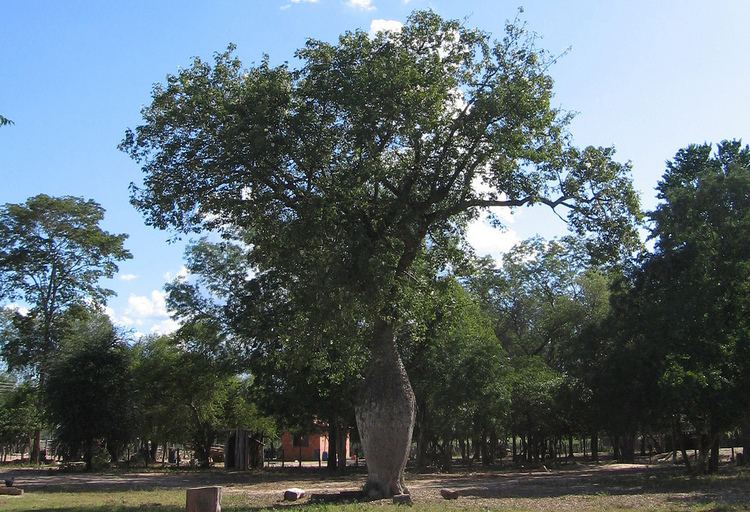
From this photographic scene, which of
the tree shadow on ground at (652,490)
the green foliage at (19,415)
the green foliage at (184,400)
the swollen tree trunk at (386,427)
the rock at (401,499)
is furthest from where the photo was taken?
the green foliage at (19,415)

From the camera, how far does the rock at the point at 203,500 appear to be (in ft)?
42.1

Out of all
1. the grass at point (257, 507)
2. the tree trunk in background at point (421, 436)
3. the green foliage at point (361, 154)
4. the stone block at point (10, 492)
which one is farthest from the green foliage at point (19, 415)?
the green foliage at point (361, 154)

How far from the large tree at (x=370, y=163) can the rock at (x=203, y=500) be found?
5.12 metres

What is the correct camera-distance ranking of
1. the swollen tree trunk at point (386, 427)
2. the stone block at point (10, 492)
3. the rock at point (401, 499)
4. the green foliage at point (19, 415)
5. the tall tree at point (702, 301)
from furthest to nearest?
the green foliage at point (19, 415) < the tall tree at point (702, 301) < the stone block at point (10, 492) < the swollen tree trunk at point (386, 427) < the rock at point (401, 499)

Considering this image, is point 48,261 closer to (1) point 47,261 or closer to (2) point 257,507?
(1) point 47,261

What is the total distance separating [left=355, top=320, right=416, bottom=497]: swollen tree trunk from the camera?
57.8ft

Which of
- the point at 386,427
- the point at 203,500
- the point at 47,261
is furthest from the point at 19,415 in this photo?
the point at 203,500

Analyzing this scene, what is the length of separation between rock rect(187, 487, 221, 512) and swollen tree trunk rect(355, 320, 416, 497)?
5.64 m

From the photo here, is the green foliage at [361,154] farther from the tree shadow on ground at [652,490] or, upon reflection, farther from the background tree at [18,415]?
the background tree at [18,415]

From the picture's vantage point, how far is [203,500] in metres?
12.9

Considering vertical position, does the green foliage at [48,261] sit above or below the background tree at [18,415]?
above

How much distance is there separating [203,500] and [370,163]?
8.65 meters

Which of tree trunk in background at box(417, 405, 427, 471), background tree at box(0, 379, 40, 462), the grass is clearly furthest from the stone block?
background tree at box(0, 379, 40, 462)

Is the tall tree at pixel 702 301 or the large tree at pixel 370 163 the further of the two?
the tall tree at pixel 702 301
